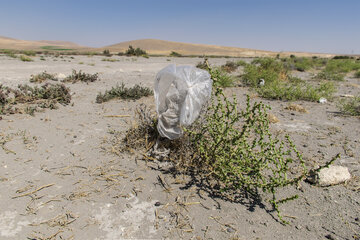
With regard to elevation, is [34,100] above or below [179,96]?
below

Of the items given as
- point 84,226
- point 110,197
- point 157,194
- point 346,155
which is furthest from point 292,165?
point 84,226

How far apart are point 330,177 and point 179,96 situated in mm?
1697

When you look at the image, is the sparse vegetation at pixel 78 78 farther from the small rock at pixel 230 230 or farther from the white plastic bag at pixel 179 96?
the small rock at pixel 230 230

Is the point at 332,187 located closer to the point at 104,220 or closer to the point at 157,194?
the point at 157,194

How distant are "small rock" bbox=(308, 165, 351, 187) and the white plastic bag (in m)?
1.34

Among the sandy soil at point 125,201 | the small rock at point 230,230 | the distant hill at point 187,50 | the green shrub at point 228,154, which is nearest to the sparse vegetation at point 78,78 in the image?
the sandy soil at point 125,201

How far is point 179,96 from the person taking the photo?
2.50 m

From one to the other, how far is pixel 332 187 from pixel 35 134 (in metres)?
3.70

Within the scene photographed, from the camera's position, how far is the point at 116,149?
3.06 metres

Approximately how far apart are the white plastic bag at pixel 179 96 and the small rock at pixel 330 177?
134cm

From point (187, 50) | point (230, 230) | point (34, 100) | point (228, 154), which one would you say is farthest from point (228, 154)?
point (187, 50)

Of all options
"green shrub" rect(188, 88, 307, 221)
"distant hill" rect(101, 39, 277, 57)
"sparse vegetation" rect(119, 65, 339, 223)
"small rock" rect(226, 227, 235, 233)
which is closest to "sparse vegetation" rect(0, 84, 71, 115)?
"sparse vegetation" rect(119, 65, 339, 223)

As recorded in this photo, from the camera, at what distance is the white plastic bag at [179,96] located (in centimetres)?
248

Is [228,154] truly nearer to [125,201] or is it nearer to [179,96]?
[179,96]
